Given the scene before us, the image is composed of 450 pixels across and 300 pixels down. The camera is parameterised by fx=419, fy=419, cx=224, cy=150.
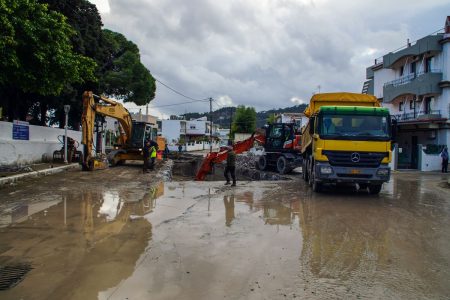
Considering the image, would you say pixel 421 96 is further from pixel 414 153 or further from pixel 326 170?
pixel 326 170

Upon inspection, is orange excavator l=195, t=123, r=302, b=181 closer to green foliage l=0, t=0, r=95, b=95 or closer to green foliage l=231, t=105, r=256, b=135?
green foliage l=0, t=0, r=95, b=95

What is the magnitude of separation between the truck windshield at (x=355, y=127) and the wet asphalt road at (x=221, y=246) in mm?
2047

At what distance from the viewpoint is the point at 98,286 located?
209 inches

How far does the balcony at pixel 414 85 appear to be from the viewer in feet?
105

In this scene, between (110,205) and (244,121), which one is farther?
(244,121)

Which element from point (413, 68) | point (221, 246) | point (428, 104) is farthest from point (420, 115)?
point (221, 246)

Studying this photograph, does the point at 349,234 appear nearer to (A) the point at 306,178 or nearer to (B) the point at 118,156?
(A) the point at 306,178

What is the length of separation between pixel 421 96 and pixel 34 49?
30.0m

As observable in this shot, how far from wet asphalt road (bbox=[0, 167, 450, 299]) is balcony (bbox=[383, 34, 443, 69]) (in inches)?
895

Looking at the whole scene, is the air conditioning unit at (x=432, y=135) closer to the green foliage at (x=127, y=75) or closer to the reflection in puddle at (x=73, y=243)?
the green foliage at (x=127, y=75)

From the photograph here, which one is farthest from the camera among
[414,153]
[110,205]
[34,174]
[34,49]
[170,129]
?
[170,129]

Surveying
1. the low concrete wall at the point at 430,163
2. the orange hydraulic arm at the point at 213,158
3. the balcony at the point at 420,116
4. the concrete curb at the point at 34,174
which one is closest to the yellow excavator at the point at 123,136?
the concrete curb at the point at 34,174

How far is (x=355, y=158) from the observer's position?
13.3m

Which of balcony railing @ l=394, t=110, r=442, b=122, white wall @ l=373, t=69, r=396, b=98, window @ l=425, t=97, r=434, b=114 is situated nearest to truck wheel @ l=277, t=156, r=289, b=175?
balcony railing @ l=394, t=110, r=442, b=122
